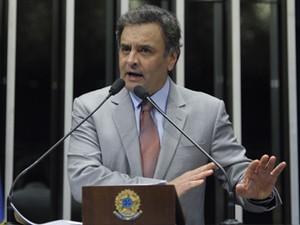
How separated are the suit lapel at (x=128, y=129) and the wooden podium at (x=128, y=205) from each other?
57 centimetres

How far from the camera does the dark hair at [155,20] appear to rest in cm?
254

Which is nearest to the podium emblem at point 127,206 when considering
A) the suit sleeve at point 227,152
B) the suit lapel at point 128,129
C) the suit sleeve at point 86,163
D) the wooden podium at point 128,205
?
the wooden podium at point 128,205

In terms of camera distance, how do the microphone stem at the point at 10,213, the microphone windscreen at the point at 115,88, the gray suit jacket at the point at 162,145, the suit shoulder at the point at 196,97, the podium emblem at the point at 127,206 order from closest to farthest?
the podium emblem at the point at 127,206
the microphone stem at the point at 10,213
the microphone windscreen at the point at 115,88
the gray suit jacket at the point at 162,145
the suit shoulder at the point at 196,97

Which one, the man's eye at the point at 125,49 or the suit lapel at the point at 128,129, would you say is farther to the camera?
the man's eye at the point at 125,49

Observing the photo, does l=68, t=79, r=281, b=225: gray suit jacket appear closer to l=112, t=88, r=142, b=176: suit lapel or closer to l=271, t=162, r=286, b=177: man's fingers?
l=112, t=88, r=142, b=176: suit lapel

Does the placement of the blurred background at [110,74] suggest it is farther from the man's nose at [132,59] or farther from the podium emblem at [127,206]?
the podium emblem at [127,206]

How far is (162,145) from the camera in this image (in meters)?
2.42

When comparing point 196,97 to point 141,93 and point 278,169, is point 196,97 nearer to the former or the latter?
point 141,93

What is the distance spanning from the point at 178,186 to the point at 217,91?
4193 mm

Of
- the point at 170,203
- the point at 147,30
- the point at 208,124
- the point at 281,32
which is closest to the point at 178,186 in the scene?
the point at 170,203

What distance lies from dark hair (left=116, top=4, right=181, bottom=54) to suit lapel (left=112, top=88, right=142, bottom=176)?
0.90 ft

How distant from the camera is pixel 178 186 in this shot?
2.04 metres

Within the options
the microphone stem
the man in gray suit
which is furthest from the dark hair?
the microphone stem

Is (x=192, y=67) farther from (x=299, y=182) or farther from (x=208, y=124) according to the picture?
(x=208, y=124)
